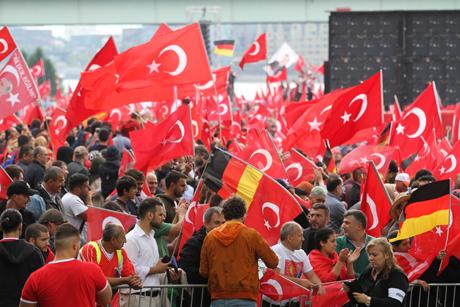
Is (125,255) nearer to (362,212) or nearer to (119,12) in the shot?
(362,212)

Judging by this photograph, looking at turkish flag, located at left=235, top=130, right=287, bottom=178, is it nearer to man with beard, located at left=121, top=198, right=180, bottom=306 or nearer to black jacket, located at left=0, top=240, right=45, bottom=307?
man with beard, located at left=121, top=198, right=180, bottom=306

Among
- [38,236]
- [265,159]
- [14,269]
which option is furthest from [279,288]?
[265,159]

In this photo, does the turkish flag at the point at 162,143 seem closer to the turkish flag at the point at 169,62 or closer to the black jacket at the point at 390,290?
the turkish flag at the point at 169,62

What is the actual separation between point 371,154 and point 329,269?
19.4 ft

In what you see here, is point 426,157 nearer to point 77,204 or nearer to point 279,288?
point 77,204

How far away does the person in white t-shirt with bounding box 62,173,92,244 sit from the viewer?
1262cm

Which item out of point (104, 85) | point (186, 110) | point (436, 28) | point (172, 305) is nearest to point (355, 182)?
point (186, 110)

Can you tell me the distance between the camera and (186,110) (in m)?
14.9

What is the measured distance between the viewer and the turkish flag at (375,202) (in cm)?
1176

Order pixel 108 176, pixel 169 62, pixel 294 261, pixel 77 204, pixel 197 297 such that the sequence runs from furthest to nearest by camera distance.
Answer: pixel 169 62
pixel 108 176
pixel 77 204
pixel 197 297
pixel 294 261

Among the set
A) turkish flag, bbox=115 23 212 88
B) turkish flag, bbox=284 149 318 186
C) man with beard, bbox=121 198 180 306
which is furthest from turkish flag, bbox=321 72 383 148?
man with beard, bbox=121 198 180 306

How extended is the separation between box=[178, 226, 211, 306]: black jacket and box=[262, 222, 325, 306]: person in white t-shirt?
1.67 ft

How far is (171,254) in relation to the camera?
458 inches

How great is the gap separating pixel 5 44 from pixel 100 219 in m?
7.21
